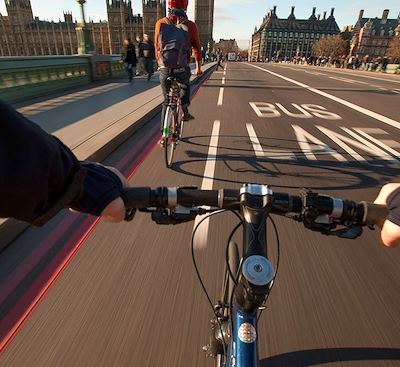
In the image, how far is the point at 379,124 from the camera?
28.6ft

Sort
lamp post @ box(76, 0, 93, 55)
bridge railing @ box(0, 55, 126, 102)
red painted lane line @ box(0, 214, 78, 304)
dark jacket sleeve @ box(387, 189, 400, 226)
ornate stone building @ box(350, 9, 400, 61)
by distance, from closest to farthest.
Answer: dark jacket sleeve @ box(387, 189, 400, 226) < red painted lane line @ box(0, 214, 78, 304) < bridge railing @ box(0, 55, 126, 102) < lamp post @ box(76, 0, 93, 55) < ornate stone building @ box(350, 9, 400, 61)

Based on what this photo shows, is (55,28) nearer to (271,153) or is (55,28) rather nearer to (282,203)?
(271,153)

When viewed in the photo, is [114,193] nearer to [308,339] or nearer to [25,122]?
[25,122]

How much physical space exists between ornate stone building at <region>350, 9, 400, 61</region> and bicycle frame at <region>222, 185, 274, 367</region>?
426ft

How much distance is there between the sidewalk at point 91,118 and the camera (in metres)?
5.09

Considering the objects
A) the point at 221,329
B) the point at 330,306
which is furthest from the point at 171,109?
the point at 221,329

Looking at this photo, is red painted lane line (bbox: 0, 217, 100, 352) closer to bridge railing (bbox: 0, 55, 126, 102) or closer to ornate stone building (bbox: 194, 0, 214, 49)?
bridge railing (bbox: 0, 55, 126, 102)

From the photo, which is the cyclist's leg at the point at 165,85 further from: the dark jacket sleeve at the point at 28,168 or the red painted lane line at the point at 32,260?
the dark jacket sleeve at the point at 28,168

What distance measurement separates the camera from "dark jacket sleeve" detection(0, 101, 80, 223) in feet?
2.33

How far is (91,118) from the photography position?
764 cm

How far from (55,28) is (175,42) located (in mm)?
115765

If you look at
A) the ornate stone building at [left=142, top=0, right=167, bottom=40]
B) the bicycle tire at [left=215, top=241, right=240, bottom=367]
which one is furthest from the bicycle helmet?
the ornate stone building at [left=142, top=0, right=167, bottom=40]

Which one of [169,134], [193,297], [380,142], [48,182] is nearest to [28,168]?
[48,182]

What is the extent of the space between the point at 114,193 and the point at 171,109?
4.50m
